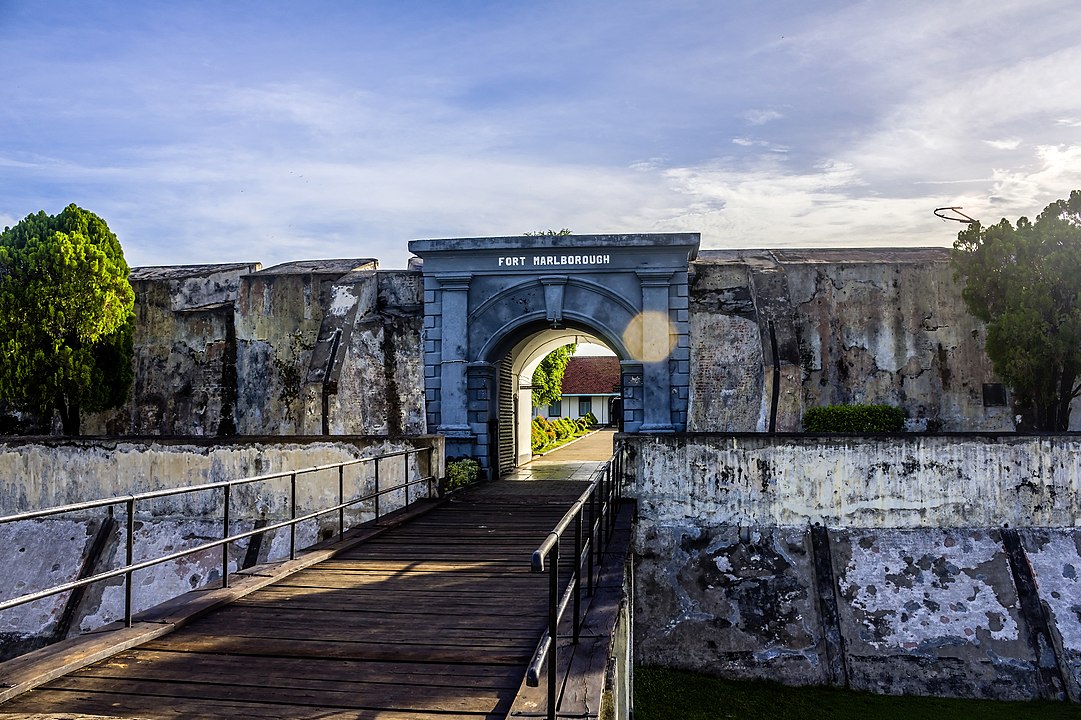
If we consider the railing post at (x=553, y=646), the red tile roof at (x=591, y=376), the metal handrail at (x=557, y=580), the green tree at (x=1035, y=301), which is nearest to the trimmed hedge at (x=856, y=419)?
the green tree at (x=1035, y=301)

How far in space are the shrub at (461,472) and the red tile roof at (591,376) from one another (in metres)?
31.5

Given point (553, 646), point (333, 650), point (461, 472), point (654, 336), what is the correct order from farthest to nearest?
1. point (654, 336)
2. point (461, 472)
3. point (333, 650)
4. point (553, 646)

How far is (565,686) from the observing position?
4.54 metres

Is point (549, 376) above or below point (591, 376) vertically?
below

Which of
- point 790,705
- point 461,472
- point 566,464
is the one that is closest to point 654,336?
point 461,472

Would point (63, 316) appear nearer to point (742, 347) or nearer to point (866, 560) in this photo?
point (742, 347)

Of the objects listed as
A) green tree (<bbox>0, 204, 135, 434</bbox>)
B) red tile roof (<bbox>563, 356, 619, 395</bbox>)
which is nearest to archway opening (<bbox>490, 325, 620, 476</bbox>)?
green tree (<bbox>0, 204, 135, 434</bbox>)

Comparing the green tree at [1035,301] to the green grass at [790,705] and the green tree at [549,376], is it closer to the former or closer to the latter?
the green grass at [790,705]

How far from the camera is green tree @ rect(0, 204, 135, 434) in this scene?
52.9 feet

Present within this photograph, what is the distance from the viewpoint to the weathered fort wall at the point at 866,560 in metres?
10.5

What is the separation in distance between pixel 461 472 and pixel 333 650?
7.98 meters

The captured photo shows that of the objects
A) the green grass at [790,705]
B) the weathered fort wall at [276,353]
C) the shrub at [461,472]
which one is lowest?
the green grass at [790,705]

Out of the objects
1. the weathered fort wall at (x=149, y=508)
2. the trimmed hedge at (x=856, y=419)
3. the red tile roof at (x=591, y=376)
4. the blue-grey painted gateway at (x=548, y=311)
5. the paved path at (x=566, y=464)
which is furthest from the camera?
the red tile roof at (x=591, y=376)

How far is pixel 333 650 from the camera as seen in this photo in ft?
17.0
